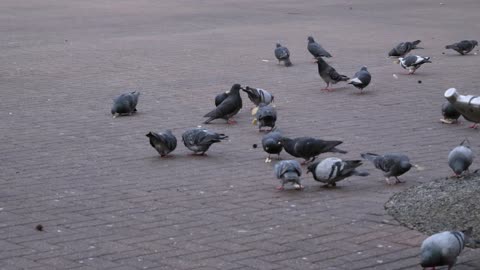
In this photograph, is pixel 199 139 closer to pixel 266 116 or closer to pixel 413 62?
pixel 266 116

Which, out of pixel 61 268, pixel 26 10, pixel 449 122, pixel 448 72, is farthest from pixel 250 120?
pixel 26 10

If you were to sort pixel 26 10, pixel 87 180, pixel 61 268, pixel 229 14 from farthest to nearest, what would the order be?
pixel 26 10 → pixel 229 14 → pixel 87 180 → pixel 61 268

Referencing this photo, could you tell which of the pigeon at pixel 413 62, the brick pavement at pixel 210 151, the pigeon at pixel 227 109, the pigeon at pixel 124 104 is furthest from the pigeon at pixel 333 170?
the pigeon at pixel 413 62

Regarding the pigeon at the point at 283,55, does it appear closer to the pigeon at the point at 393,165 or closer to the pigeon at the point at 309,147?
the pigeon at the point at 309,147

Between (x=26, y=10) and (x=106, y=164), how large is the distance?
1703cm

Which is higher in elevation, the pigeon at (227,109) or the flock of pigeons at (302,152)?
the flock of pigeons at (302,152)

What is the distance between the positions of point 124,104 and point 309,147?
3169mm

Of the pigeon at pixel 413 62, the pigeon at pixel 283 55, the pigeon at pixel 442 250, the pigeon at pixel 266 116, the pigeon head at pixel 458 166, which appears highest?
the pigeon at pixel 442 250

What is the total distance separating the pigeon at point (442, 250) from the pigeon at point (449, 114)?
4.63 m

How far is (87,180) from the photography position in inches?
315

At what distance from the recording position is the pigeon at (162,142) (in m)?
8.72

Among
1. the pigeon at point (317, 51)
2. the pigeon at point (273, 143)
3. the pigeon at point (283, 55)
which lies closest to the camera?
the pigeon at point (273, 143)

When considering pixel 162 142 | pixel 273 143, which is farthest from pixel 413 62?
pixel 162 142

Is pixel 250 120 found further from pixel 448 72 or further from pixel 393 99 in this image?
pixel 448 72
